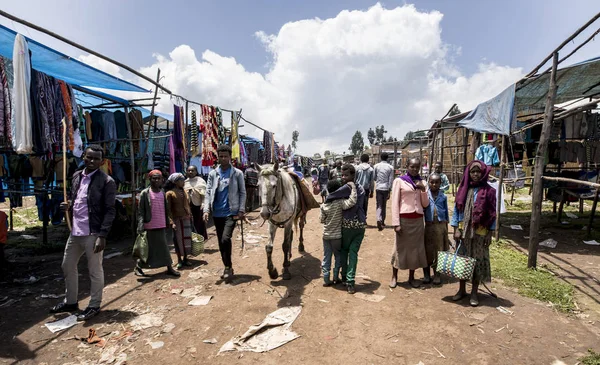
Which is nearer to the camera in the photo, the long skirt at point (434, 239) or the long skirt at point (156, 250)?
the long skirt at point (434, 239)

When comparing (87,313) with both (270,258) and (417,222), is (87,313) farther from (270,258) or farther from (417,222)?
(417,222)

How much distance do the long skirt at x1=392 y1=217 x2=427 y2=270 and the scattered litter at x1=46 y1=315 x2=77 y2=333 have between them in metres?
4.39

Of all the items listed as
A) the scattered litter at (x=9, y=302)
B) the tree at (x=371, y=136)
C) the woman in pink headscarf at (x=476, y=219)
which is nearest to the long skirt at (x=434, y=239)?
the woman in pink headscarf at (x=476, y=219)

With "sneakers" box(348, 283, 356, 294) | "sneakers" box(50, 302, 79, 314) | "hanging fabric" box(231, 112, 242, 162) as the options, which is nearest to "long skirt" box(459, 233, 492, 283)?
Answer: "sneakers" box(348, 283, 356, 294)

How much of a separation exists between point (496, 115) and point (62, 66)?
9.51 m

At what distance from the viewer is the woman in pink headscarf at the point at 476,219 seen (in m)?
4.00

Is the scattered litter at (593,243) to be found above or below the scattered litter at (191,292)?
below

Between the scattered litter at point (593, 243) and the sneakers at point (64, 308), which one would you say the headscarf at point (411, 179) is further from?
the scattered litter at point (593, 243)

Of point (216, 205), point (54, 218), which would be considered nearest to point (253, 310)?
point (216, 205)

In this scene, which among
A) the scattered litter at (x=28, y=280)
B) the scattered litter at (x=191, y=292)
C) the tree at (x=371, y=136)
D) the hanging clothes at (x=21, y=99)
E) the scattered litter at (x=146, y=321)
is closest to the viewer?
the scattered litter at (x=146, y=321)

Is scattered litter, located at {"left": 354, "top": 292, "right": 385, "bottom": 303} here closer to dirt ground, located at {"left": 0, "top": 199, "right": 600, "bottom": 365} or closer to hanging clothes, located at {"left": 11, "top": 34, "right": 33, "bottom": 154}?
dirt ground, located at {"left": 0, "top": 199, "right": 600, "bottom": 365}

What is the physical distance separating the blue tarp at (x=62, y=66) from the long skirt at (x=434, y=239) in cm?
674

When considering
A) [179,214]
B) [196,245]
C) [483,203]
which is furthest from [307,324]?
[179,214]

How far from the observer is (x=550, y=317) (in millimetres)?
3883
